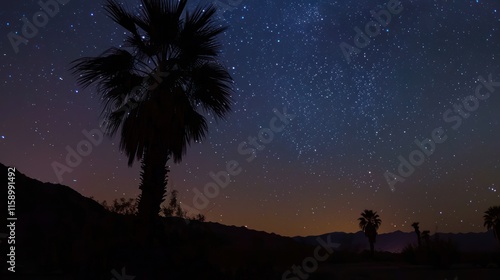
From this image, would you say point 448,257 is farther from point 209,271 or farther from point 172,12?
point 172,12

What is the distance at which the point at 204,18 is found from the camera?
32.0 feet

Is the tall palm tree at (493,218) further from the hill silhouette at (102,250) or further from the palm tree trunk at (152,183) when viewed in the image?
the palm tree trunk at (152,183)

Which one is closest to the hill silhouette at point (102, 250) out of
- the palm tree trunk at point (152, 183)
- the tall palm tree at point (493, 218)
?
the palm tree trunk at point (152, 183)

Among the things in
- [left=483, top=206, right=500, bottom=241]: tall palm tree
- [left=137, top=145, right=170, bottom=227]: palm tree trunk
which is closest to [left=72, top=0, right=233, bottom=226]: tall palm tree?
[left=137, top=145, right=170, bottom=227]: palm tree trunk

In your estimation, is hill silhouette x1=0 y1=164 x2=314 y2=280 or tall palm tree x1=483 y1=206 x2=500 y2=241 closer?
hill silhouette x1=0 y1=164 x2=314 y2=280

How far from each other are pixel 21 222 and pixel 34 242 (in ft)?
9.52

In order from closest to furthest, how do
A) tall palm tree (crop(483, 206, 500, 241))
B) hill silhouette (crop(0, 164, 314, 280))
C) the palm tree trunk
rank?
hill silhouette (crop(0, 164, 314, 280)), the palm tree trunk, tall palm tree (crop(483, 206, 500, 241))

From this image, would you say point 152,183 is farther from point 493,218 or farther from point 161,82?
point 493,218

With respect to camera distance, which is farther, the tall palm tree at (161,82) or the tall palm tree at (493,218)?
the tall palm tree at (493,218)

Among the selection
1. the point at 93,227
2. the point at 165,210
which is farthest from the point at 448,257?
the point at 165,210

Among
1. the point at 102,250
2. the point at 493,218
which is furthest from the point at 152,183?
the point at 493,218

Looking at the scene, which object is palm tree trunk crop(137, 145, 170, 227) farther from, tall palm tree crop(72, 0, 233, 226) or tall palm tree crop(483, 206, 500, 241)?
tall palm tree crop(483, 206, 500, 241)

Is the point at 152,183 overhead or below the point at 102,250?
overhead

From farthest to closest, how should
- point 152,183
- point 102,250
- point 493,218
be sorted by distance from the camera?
point 493,218 < point 152,183 < point 102,250
